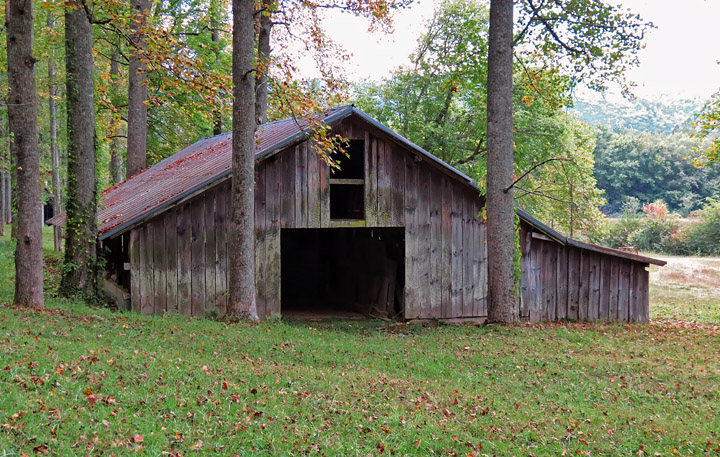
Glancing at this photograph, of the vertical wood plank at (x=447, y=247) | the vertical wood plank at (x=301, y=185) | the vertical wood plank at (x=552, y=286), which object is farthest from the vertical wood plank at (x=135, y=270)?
the vertical wood plank at (x=552, y=286)

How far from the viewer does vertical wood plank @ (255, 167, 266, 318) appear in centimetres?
1369

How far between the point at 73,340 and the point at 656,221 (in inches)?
1786

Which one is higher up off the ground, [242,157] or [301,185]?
[242,157]

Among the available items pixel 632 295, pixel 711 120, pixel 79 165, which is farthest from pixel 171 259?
pixel 711 120

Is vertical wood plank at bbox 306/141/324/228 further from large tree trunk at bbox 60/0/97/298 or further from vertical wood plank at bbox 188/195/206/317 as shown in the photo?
large tree trunk at bbox 60/0/97/298

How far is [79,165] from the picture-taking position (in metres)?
12.9

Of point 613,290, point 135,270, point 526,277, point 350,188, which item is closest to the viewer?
point 135,270

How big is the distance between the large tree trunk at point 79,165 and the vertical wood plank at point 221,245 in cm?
257

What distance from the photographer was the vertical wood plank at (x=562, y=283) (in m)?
15.7

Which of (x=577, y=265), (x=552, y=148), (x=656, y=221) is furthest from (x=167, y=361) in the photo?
(x=656, y=221)

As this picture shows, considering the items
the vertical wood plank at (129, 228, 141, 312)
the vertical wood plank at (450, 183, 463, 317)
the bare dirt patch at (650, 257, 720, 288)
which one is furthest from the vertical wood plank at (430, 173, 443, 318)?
the bare dirt patch at (650, 257, 720, 288)

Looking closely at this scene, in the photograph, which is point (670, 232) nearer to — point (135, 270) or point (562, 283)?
point (562, 283)

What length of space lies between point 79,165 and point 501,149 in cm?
894

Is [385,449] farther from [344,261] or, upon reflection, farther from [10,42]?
[344,261]
